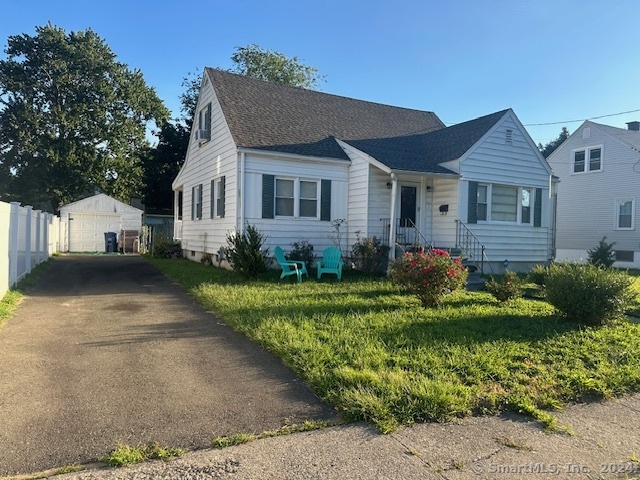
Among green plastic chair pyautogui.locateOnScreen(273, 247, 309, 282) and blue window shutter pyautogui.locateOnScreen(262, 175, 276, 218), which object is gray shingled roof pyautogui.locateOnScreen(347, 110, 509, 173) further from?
green plastic chair pyautogui.locateOnScreen(273, 247, 309, 282)

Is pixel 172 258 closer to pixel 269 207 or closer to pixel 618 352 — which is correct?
pixel 269 207

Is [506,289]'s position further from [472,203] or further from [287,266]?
[472,203]

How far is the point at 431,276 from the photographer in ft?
25.9

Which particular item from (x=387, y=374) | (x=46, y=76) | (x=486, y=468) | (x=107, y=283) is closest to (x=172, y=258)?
(x=107, y=283)

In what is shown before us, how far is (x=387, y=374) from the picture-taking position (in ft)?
15.0

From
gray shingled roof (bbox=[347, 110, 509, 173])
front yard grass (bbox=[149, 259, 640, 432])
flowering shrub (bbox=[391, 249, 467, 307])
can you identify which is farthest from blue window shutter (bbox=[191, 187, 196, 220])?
flowering shrub (bbox=[391, 249, 467, 307])

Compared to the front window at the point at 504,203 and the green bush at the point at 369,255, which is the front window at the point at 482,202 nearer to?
the front window at the point at 504,203

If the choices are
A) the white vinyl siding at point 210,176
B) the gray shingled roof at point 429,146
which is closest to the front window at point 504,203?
the gray shingled roof at point 429,146

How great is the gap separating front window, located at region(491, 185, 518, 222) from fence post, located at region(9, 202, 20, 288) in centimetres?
1285

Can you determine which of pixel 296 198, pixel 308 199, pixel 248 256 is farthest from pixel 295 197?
pixel 248 256

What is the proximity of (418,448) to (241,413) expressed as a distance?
4.92 feet

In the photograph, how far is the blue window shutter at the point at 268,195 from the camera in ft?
41.8

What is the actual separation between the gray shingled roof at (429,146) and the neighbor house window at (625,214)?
500 inches

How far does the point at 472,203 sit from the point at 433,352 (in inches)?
357
